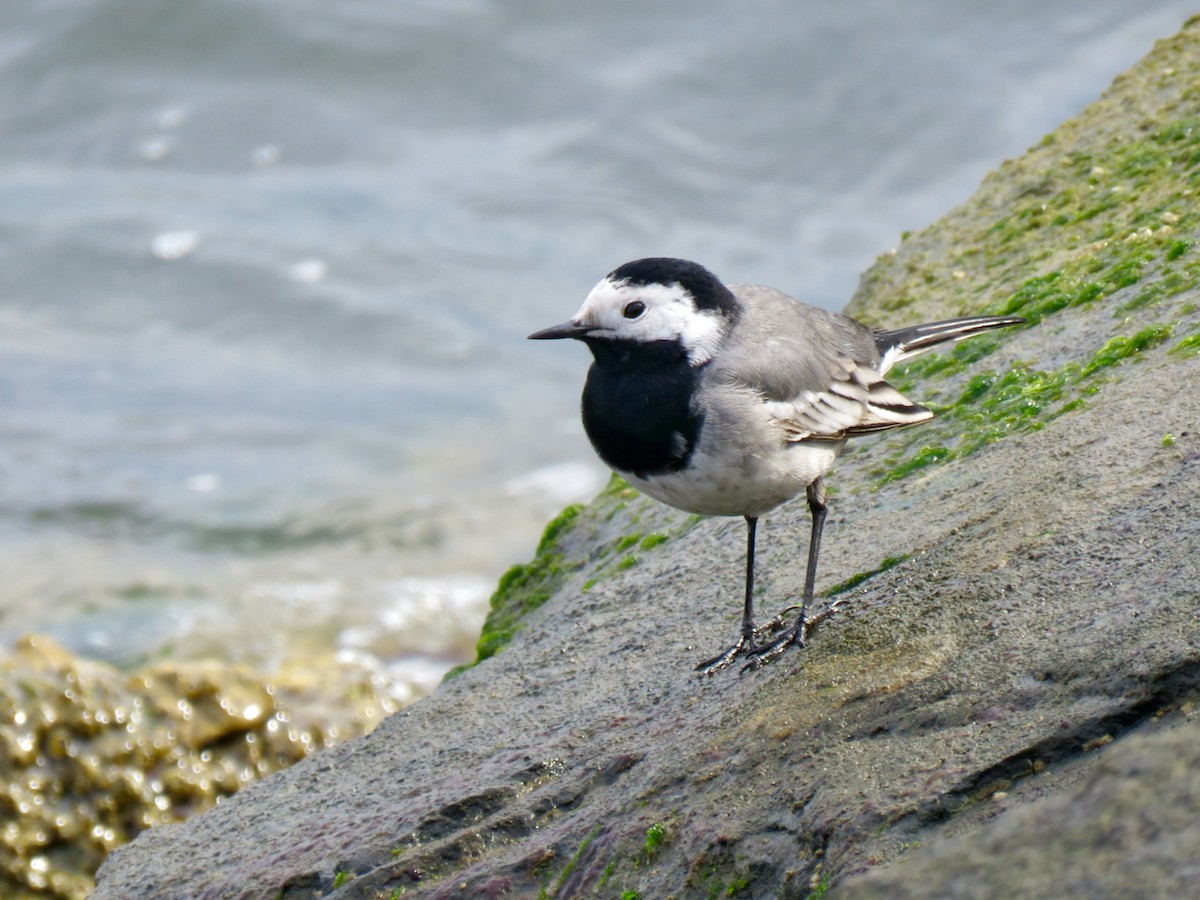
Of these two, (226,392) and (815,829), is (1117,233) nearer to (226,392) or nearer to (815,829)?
(815,829)

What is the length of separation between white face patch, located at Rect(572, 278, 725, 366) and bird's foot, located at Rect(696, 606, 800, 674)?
3.16 feet

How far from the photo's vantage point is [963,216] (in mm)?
7664

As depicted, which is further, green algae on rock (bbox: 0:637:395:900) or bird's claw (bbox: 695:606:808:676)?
green algae on rock (bbox: 0:637:395:900)

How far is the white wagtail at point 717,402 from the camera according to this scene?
16.1ft

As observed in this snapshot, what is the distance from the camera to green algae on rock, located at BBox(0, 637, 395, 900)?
7.42 m

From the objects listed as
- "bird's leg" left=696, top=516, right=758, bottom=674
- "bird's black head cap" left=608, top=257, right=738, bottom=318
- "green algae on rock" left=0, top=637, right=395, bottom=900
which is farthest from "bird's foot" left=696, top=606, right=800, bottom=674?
"green algae on rock" left=0, top=637, right=395, bottom=900

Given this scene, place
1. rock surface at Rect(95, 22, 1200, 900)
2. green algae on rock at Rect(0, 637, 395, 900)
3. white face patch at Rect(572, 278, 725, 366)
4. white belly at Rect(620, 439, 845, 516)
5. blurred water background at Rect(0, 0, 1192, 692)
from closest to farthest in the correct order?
rock surface at Rect(95, 22, 1200, 900) → white belly at Rect(620, 439, 845, 516) → white face patch at Rect(572, 278, 725, 366) → green algae on rock at Rect(0, 637, 395, 900) → blurred water background at Rect(0, 0, 1192, 692)

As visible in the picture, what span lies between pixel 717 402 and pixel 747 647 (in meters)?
0.86

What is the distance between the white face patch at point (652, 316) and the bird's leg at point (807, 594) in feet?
2.21

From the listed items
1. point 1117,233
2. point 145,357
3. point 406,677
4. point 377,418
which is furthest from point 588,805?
point 145,357

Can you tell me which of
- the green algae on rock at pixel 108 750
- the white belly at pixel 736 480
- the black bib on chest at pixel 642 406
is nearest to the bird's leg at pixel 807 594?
the white belly at pixel 736 480

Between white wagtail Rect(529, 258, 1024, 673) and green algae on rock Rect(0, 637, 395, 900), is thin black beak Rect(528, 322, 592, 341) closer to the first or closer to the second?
white wagtail Rect(529, 258, 1024, 673)

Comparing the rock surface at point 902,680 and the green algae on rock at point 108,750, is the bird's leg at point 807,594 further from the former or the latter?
the green algae on rock at point 108,750

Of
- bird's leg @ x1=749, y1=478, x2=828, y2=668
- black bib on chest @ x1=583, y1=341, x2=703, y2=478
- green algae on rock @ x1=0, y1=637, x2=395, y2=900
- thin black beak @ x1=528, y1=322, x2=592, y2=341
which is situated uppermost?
thin black beak @ x1=528, y1=322, x2=592, y2=341
